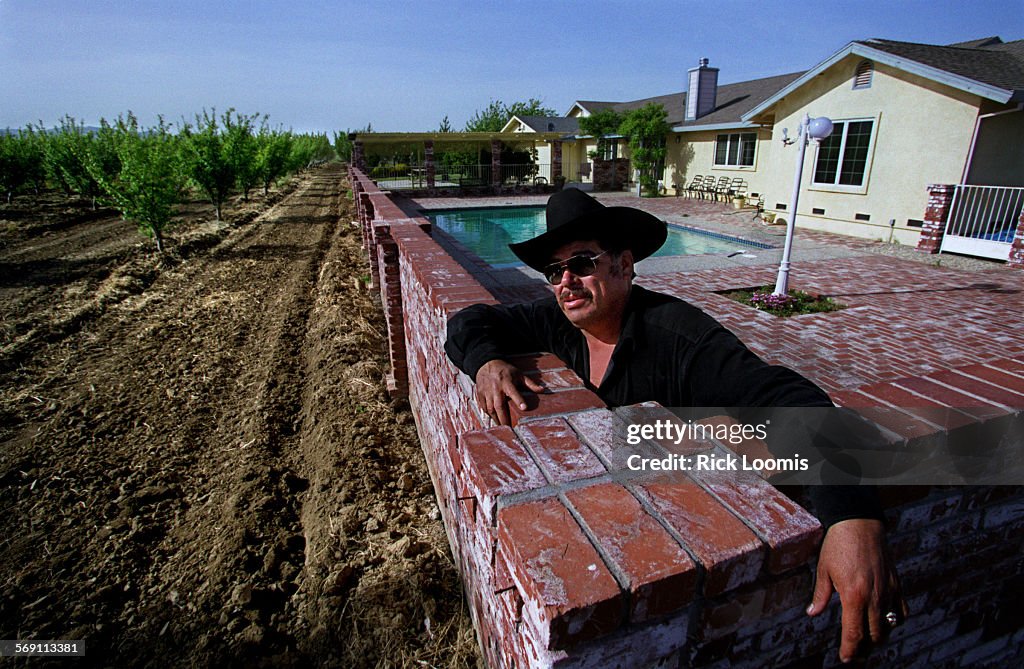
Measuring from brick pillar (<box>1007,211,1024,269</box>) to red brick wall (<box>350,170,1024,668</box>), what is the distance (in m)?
10.5

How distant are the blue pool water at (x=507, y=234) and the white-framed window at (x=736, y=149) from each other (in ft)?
21.5

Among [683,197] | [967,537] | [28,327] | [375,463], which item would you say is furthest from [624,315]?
[683,197]

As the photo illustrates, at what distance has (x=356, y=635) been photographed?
269cm

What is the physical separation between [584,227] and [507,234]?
47.0ft

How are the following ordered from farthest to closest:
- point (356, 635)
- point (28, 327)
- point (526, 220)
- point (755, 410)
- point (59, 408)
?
point (526, 220) < point (28, 327) < point (59, 408) < point (356, 635) < point (755, 410)

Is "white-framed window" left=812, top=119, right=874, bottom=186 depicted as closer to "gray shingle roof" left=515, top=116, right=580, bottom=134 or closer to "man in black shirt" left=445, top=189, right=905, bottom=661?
"man in black shirt" left=445, top=189, right=905, bottom=661

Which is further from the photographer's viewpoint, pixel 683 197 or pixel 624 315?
pixel 683 197

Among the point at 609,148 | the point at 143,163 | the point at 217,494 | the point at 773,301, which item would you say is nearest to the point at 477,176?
the point at 609,148

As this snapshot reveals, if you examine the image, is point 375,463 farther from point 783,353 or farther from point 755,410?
point 783,353

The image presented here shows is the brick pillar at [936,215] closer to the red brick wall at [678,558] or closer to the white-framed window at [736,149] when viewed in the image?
the white-framed window at [736,149]

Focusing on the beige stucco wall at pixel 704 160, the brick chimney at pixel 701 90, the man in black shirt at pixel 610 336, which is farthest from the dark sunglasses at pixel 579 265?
the brick chimney at pixel 701 90

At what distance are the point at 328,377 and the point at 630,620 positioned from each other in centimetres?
520

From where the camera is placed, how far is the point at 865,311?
6.76 metres

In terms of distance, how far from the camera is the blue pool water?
1217 centimetres
